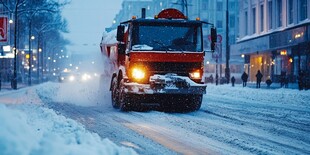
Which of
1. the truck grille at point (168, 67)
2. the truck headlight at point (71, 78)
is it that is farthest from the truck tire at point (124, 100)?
the truck headlight at point (71, 78)

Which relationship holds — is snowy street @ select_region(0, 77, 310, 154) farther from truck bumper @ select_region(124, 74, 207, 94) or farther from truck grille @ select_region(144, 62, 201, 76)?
truck grille @ select_region(144, 62, 201, 76)

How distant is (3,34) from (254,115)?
436 inches

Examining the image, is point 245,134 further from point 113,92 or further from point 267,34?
point 267,34

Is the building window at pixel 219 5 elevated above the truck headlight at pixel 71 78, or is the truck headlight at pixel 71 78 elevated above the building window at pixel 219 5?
the building window at pixel 219 5

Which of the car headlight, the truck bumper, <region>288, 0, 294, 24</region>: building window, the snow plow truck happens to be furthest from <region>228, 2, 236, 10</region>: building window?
the truck bumper

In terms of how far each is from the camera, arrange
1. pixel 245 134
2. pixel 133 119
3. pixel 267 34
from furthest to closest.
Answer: pixel 267 34 → pixel 133 119 → pixel 245 134

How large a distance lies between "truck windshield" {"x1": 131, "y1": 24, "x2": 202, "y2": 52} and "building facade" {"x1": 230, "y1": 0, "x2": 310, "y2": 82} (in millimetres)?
21839

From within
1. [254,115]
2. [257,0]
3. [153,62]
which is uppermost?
[257,0]

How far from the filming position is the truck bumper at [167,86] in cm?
1642

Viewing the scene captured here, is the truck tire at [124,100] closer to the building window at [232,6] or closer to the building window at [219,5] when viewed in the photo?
the building window at [232,6]

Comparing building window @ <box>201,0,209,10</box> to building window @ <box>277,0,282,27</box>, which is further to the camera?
building window @ <box>201,0,209,10</box>

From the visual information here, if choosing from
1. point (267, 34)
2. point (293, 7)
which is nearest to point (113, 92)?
point (293, 7)

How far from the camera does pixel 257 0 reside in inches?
2285

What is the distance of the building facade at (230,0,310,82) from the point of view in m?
44.2
